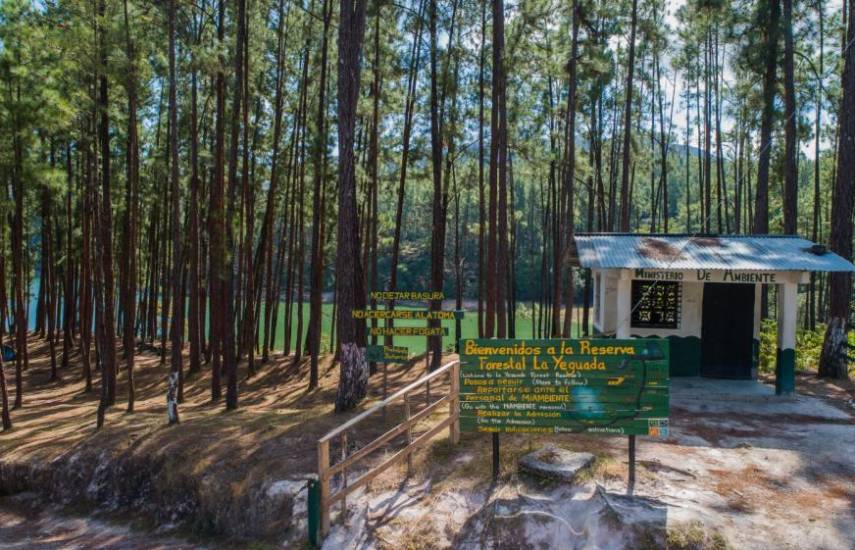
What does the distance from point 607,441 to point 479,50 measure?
48.0ft

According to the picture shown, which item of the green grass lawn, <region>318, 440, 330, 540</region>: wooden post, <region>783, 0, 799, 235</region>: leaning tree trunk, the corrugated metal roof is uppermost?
<region>783, 0, 799, 235</region>: leaning tree trunk

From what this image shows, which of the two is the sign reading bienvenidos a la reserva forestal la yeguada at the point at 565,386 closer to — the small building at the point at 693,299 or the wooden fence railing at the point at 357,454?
the wooden fence railing at the point at 357,454

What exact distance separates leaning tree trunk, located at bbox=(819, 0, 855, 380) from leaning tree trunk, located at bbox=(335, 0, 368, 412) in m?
10.5

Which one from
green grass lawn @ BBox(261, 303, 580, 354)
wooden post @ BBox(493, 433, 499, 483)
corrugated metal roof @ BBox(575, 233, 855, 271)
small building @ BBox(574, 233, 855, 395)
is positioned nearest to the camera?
wooden post @ BBox(493, 433, 499, 483)

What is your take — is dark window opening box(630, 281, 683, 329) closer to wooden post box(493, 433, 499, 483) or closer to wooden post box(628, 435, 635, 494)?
wooden post box(628, 435, 635, 494)

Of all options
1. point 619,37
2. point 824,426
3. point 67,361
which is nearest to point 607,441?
point 824,426

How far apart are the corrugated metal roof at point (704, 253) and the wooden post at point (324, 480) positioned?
20.7ft

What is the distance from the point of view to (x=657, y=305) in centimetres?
1303

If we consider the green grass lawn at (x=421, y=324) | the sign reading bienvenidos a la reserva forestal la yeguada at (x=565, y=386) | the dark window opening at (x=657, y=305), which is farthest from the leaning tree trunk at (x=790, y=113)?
the green grass lawn at (x=421, y=324)

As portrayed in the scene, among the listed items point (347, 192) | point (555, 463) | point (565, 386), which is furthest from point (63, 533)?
point (565, 386)

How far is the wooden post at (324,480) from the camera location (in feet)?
21.7

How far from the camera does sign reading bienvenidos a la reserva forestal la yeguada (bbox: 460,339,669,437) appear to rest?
6.65 metres

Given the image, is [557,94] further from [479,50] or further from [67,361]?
[67,361]

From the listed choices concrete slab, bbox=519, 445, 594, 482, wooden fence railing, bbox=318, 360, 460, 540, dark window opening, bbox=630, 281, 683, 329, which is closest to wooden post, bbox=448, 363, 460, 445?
wooden fence railing, bbox=318, 360, 460, 540
